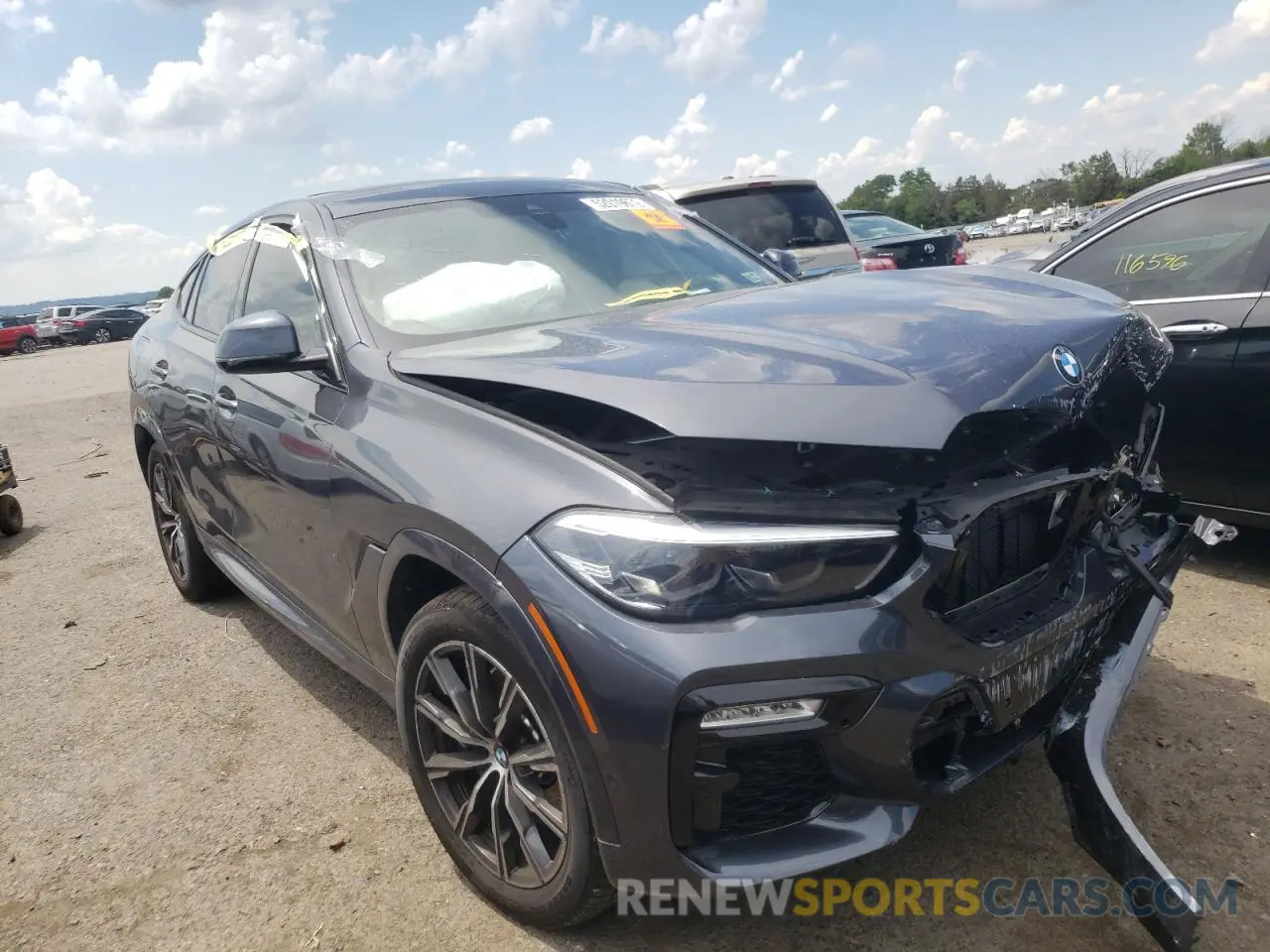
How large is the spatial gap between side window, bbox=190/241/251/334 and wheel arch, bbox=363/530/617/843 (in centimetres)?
176

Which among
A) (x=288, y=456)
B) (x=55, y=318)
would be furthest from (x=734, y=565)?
(x=55, y=318)

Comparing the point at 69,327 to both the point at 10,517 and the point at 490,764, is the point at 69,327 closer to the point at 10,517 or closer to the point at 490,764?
the point at 10,517

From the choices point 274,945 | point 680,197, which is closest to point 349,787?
point 274,945

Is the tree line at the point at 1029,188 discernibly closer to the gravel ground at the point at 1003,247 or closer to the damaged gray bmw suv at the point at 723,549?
the gravel ground at the point at 1003,247

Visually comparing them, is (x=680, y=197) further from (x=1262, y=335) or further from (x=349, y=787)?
(x=349, y=787)

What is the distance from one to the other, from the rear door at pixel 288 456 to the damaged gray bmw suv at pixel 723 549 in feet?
0.08

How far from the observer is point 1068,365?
2100 mm

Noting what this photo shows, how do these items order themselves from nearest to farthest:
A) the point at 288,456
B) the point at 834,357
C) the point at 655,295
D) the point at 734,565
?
the point at 734,565
the point at 834,357
the point at 288,456
the point at 655,295

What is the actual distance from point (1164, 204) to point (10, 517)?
7037mm

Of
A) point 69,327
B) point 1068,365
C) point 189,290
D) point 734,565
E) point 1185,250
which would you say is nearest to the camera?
point 734,565

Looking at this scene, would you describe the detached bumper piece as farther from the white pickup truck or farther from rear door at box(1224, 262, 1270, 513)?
the white pickup truck

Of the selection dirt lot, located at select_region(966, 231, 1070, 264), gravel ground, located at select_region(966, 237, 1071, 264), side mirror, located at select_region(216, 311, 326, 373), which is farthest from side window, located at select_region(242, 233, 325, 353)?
dirt lot, located at select_region(966, 231, 1070, 264)

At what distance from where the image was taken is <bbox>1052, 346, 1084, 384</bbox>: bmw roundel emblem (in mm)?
2074

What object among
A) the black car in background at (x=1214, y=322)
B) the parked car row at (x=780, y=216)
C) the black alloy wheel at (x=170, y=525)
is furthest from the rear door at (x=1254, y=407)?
the black alloy wheel at (x=170, y=525)
